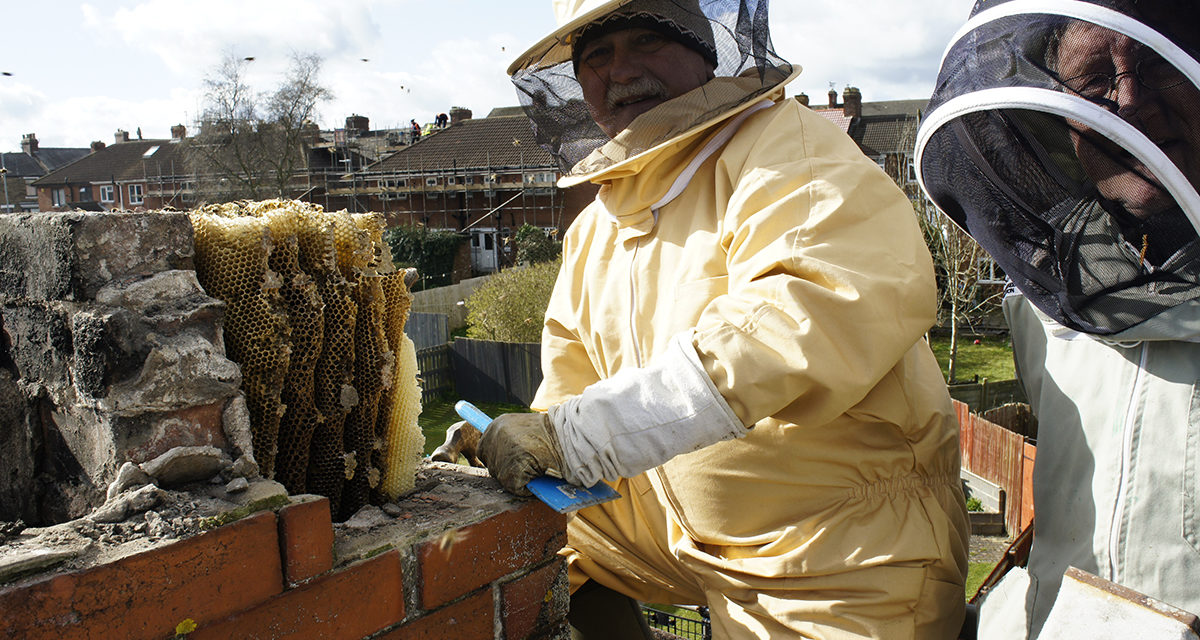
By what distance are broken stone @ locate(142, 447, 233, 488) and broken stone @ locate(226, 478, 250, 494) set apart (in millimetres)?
73

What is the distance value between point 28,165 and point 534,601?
244ft

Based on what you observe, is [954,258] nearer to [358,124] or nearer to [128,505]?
[128,505]

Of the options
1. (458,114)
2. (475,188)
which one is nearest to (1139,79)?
(475,188)

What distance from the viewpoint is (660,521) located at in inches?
97.7

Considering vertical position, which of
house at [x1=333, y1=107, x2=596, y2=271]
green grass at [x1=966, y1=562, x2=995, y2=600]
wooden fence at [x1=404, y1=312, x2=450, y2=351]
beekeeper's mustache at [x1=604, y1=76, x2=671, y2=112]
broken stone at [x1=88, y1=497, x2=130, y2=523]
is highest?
house at [x1=333, y1=107, x2=596, y2=271]

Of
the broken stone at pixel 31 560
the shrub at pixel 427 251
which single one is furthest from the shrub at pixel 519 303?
the broken stone at pixel 31 560

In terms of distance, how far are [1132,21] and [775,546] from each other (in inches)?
58.4

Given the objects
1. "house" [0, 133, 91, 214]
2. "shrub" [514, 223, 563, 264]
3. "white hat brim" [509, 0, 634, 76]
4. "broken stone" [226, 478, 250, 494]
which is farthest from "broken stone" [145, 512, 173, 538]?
"house" [0, 133, 91, 214]

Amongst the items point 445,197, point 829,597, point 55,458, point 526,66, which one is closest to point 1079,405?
point 829,597

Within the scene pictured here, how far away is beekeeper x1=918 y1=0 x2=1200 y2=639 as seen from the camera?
6.03ft

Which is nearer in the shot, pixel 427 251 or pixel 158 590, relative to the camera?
pixel 158 590

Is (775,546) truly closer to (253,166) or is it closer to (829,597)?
(829,597)

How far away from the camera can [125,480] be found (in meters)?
1.51

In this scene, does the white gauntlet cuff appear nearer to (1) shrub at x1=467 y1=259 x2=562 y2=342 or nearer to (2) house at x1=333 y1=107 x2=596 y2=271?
(1) shrub at x1=467 y1=259 x2=562 y2=342
